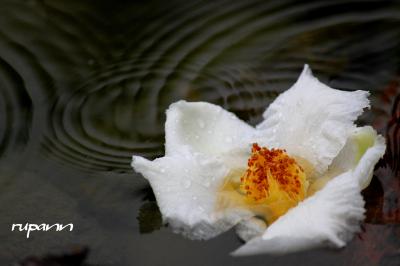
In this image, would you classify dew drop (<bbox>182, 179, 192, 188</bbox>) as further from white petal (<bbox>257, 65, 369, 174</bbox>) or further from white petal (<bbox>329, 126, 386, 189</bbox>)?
white petal (<bbox>329, 126, 386, 189</bbox>)

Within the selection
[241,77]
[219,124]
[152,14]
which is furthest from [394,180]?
[152,14]

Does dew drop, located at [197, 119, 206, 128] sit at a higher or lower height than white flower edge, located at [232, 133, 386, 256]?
higher

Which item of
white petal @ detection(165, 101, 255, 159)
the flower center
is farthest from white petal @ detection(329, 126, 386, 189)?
white petal @ detection(165, 101, 255, 159)

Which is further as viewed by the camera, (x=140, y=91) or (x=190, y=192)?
(x=140, y=91)

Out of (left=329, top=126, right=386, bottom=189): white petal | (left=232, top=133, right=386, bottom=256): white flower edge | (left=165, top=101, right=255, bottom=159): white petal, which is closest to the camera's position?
(left=232, top=133, right=386, bottom=256): white flower edge

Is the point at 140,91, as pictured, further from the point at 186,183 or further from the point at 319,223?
the point at 319,223

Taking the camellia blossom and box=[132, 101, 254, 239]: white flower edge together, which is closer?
the camellia blossom

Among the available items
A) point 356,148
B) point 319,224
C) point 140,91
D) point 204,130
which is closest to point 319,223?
point 319,224
